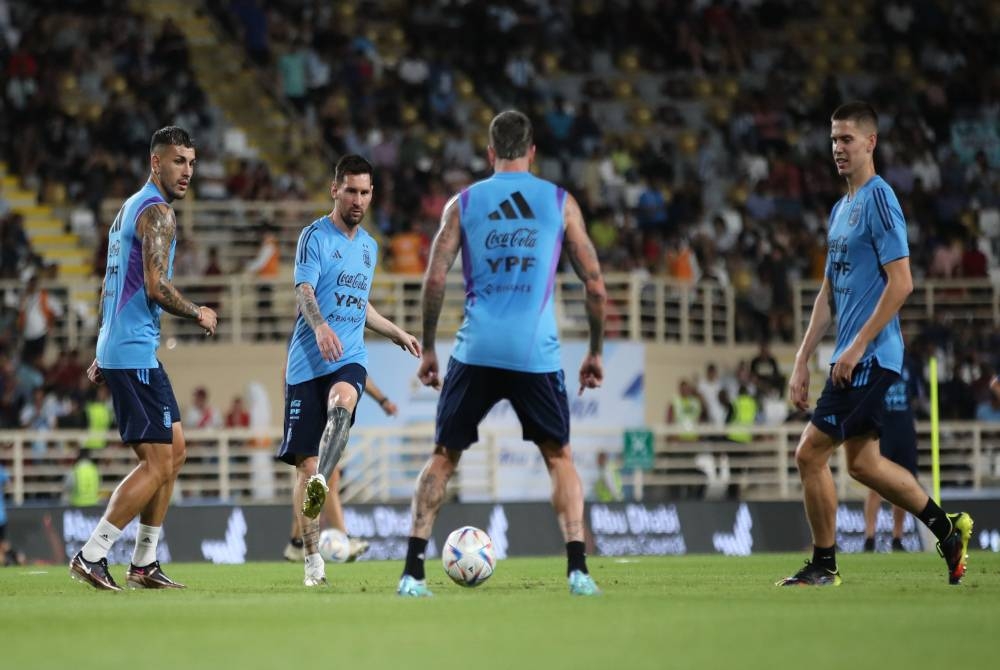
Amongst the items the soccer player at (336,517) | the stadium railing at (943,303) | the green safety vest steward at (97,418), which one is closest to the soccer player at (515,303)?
the soccer player at (336,517)

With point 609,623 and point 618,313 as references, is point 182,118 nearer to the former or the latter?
point 618,313

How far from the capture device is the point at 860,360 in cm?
1094

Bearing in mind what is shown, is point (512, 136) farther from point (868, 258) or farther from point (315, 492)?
point (868, 258)

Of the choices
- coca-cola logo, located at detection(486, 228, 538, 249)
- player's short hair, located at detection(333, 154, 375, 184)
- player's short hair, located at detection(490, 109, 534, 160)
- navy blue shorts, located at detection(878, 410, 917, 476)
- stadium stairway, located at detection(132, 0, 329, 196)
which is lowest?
navy blue shorts, located at detection(878, 410, 917, 476)

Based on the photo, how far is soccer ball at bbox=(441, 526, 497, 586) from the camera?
10703 mm

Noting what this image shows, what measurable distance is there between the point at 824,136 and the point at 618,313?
7.95 metres

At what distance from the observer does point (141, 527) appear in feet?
38.0

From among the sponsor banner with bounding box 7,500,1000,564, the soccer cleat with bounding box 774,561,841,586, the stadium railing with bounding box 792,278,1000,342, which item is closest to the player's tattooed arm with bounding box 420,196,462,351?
the soccer cleat with bounding box 774,561,841,586

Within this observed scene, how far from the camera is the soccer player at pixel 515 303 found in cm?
974

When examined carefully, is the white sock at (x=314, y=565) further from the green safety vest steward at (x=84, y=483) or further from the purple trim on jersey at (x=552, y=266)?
the green safety vest steward at (x=84, y=483)

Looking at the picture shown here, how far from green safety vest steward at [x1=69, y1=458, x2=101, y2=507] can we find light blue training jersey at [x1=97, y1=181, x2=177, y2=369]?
12369mm

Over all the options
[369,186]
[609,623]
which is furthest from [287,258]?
[609,623]

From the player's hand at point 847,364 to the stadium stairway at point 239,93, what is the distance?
2309 centimetres

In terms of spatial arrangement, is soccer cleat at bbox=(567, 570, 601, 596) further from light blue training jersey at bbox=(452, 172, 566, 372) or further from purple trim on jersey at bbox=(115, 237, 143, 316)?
purple trim on jersey at bbox=(115, 237, 143, 316)
